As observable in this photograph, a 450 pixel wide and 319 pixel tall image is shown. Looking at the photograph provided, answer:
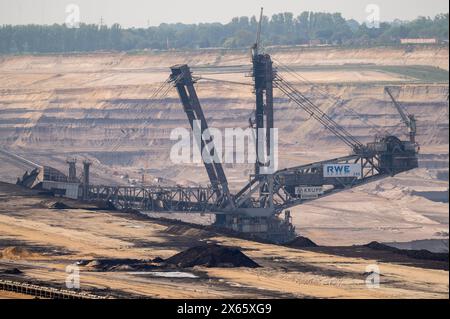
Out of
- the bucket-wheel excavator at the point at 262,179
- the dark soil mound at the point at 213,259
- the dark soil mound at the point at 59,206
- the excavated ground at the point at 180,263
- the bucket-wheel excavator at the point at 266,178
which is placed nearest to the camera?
the excavated ground at the point at 180,263

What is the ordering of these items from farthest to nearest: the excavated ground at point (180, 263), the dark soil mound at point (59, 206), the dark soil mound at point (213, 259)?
the dark soil mound at point (59, 206)
the dark soil mound at point (213, 259)
the excavated ground at point (180, 263)

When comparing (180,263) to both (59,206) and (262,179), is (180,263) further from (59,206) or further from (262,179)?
(262,179)

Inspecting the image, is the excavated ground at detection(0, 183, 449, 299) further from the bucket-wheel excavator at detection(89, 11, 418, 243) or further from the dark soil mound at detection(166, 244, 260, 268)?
the bucket-wheel excavator at detection(89, 11, 418, 243)

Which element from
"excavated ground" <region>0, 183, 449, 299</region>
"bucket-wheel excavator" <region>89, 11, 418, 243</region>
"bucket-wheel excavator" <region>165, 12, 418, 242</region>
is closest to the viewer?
"excavated ground" <region>0, 183, 449, 299</region>

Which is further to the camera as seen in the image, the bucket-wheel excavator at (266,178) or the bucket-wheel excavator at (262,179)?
the bucket-wheel excavator at (262,179)

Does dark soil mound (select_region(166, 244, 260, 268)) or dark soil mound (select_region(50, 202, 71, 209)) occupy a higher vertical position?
dark soil mound (select_region(166, 244, 260, 268))

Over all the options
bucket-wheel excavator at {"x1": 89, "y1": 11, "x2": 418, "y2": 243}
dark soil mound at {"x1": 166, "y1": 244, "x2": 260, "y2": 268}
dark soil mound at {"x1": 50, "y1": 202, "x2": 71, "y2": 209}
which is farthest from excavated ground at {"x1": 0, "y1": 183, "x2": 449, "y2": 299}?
bucket-wheel excavator at {"x1": 89, "y1": 11, "x2": 418, "y2": 243}

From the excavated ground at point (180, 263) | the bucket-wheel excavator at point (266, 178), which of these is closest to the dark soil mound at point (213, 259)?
the excavated ground at point (180, 263)

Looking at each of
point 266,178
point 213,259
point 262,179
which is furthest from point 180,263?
point 262,179

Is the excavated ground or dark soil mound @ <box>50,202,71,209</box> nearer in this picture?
the excavated ground

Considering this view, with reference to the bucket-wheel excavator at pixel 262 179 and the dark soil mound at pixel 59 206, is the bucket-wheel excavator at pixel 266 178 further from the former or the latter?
the dark soil mound at pixel 59 206
